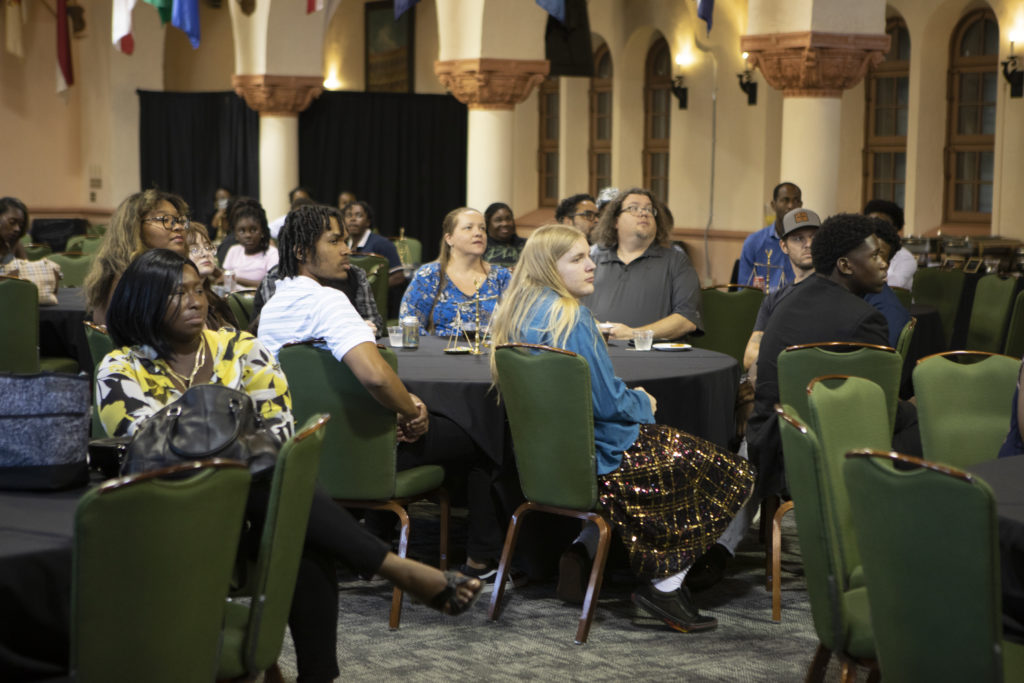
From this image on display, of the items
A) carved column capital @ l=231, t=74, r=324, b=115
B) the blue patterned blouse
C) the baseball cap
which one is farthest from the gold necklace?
carved column capital @ l=231, t=74, r=324, b=115

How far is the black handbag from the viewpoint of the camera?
2715 mm

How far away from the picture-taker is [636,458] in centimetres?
414

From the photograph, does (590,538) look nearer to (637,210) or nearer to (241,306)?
(637,210)

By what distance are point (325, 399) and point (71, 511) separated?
142cm

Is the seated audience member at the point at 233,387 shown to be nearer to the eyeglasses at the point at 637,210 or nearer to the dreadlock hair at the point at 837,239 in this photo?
the dreadlock hair at the point at 837,239

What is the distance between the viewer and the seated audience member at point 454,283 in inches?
230

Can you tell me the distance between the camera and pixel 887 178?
498 inches

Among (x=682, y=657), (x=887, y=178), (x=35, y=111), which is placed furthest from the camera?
(x=35, y=111)

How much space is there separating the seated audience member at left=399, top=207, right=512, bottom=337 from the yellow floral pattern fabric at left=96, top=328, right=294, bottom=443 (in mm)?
2385

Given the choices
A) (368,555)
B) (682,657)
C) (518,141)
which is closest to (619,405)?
(682,657)

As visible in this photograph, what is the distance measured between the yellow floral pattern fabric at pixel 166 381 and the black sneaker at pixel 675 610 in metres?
1.46

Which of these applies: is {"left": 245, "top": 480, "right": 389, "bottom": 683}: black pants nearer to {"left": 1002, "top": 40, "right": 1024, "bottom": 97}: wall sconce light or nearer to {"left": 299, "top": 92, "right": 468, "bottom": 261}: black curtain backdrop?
{"left": 1002, "top": 40, "right": 1024, "bottom": 97}: wall sconce light

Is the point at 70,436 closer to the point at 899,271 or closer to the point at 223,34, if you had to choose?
the point at 899,271

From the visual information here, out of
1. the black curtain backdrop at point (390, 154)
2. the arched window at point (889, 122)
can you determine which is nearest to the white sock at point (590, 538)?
the arched window at point (889, 122)
